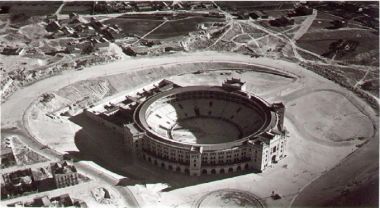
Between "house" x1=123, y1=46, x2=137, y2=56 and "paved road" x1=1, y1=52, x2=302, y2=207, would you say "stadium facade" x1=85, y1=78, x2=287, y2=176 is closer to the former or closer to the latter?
"paved road" x1=1, y1=52, x2=302, y2=207

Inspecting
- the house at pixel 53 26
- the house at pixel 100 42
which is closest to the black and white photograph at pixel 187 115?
the house at pixel 100 42

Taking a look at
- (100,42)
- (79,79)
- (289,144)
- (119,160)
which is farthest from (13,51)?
(289,144)

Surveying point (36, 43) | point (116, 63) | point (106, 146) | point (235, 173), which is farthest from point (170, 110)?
point (36, 43)

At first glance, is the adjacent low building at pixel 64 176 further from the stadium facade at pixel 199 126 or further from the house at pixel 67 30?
the house at pixel 67 30

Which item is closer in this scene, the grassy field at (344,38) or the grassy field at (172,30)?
the grassy field at (344,38)

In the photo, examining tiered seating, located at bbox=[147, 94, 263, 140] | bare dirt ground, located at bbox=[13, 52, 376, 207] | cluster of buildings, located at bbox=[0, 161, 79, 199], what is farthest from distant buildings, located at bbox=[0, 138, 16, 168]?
tiered seating, located at bbox=[147, 94, 263, 140]

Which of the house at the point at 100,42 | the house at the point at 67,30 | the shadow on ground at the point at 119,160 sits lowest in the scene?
the shadow on ground at the point at 119,160
